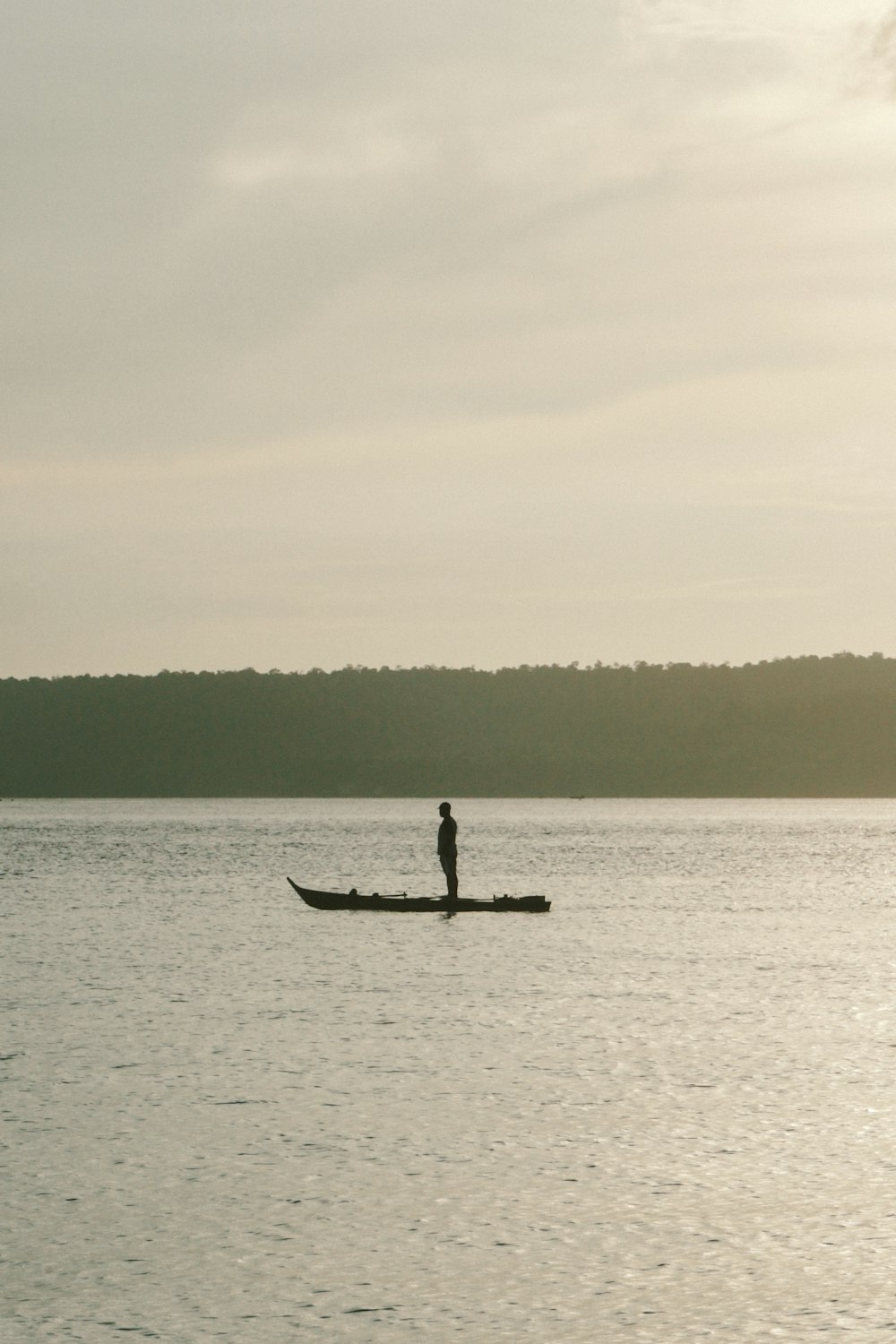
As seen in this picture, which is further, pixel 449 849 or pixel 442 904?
pixel 442 904

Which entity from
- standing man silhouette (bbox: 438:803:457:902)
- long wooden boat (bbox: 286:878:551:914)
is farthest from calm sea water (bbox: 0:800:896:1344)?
standing man silhouette (bbox: 438:803:457:902)

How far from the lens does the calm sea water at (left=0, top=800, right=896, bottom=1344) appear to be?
13.5 metres

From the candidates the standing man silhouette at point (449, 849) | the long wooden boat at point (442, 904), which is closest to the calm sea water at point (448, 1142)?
the long wooden boat at point (442, 904)

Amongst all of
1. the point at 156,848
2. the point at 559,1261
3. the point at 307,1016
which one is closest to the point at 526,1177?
→ the point at 559,1261

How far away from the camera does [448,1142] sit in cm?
1980

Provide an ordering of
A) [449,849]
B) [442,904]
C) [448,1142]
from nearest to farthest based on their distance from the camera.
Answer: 1. [448,1142]
2. [449,849]
3. [442,904]

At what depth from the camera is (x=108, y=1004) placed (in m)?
34.7

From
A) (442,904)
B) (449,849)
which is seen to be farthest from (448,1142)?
(442,904)

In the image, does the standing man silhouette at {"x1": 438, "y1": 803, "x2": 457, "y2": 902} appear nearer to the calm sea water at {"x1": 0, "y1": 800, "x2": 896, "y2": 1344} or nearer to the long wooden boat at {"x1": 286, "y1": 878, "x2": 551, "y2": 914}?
the long wooden boat at {"x1": 286, "y1": 878, "x2": 551, "y2": 914}

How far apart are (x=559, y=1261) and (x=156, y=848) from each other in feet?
410

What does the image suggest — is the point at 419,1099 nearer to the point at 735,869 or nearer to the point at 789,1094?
the point at 789,1094

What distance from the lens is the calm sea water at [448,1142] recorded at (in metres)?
13.5

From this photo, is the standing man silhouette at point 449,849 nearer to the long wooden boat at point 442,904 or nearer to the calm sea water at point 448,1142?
the long wooden boat at point 442,904

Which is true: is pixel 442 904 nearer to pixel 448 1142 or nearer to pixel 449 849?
pixel 449 849
